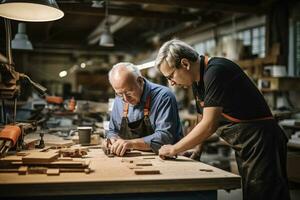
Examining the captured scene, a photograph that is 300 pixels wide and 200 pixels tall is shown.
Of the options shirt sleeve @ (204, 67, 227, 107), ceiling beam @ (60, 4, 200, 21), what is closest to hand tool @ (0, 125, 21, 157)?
shirt sleeve @ (204, 67, 227, 107)

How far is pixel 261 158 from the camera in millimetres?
2396

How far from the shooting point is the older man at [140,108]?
2984mm

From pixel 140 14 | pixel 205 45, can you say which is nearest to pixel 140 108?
pixel 140 14

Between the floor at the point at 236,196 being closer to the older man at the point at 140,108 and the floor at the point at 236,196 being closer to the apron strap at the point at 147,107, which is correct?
the older man at the point at 140,108

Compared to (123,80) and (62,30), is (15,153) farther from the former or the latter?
(62,30)

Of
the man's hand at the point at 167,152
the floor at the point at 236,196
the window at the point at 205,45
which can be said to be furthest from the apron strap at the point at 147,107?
the window at the point at 205,45

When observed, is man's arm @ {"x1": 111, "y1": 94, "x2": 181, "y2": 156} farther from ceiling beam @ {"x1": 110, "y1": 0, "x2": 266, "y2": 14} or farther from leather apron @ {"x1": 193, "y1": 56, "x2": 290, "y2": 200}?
ceiling beam @ {"x1": 110, "y1": 0, "x2": 266, "y2": 14}

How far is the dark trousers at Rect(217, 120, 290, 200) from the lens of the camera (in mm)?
2359

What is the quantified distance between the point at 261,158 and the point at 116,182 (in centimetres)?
107

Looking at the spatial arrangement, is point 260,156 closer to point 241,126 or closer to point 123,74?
point 241,126

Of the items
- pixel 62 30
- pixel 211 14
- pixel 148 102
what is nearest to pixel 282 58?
pixel 211 14

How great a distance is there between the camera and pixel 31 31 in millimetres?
10844

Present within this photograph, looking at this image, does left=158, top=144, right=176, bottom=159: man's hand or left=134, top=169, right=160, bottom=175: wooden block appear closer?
left=134, top=169, right=160, bottom=175: wooden block

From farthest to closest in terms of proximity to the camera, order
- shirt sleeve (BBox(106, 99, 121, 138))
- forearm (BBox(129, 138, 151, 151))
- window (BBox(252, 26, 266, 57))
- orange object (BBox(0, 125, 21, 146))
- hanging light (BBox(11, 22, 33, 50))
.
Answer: window (BBox(252, 26, 266, 57)), hanging light (BBox(11, 22, 33, 50)), shirt sleeve (BBox(106, 99, 121, 138)), forearm (BBox(129, 138, 151, 151)), orange object (BBox(0, 125, 21, 146))
